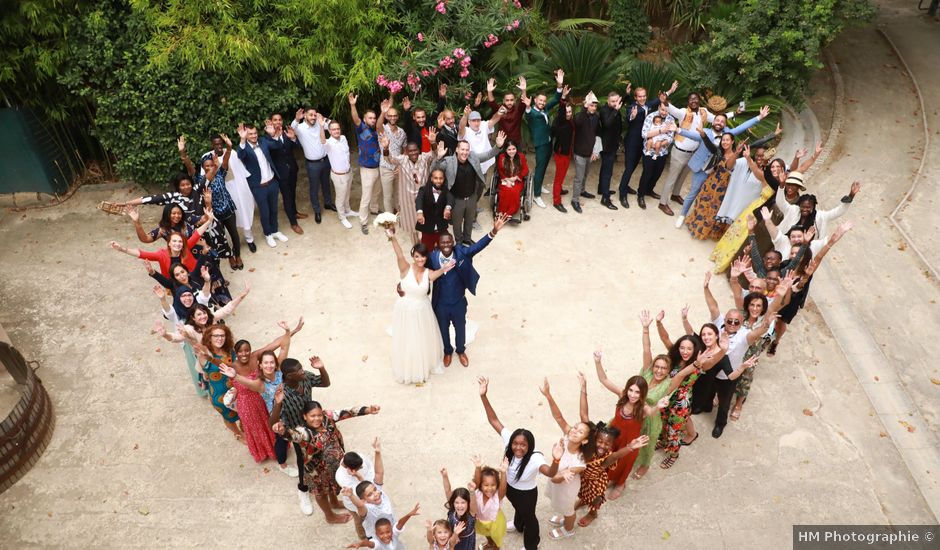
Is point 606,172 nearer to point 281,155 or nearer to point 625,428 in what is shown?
point 281,155

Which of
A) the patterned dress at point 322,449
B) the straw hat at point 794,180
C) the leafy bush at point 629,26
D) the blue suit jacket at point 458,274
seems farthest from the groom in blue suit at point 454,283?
the leafy bush at point 629,26

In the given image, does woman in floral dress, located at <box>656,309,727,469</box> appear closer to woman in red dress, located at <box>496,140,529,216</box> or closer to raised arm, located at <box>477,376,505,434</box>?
raised arm, located at <box>477,376,505,434</box>

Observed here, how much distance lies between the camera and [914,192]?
34.2ft

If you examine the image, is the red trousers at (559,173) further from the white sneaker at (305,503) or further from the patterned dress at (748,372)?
the white sneaker at (305,503)

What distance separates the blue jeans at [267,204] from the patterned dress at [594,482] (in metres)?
5.64

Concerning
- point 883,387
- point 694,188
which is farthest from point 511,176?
point 883,387

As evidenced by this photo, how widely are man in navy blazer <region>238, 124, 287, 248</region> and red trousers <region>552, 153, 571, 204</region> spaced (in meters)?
3.85

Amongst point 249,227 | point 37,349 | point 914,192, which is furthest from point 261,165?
point 914,192

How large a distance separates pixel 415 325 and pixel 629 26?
25.0 feet

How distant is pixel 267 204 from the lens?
934 cm

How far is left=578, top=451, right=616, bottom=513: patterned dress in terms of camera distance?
5643mm

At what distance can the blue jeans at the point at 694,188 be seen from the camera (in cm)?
974

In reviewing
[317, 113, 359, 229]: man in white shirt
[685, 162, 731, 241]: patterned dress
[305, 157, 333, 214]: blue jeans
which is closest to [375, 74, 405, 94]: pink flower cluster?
[317, 113, 359, 229]: man in white shirt

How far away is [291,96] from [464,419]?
527 centimetres
